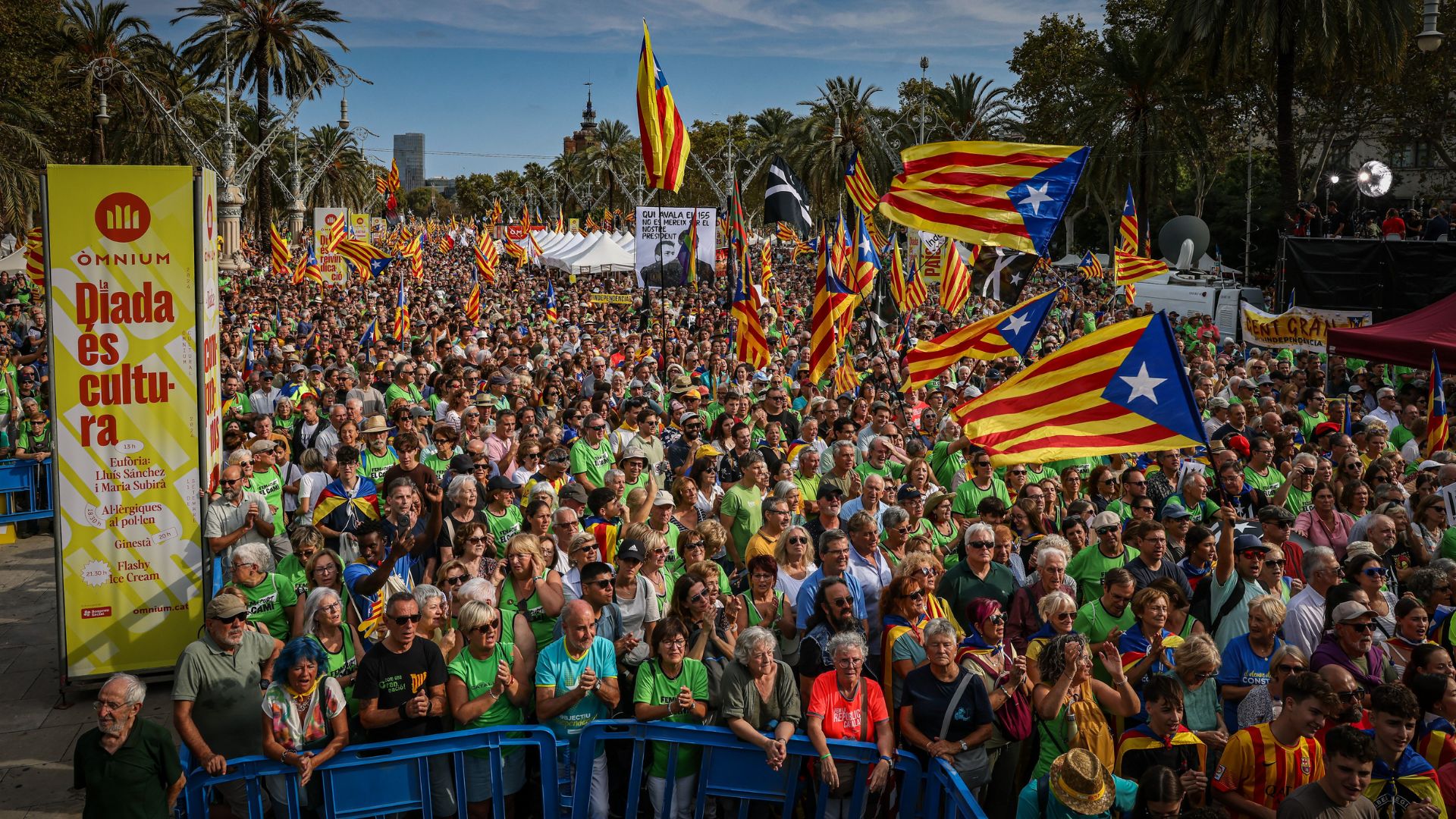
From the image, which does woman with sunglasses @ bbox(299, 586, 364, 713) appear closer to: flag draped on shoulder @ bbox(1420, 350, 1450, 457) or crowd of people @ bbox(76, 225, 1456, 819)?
crowd of people @ bbox(76, 225, 1456, 819)

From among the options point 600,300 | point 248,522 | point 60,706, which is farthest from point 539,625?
point 600,300

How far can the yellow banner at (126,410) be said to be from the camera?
780 centimetres

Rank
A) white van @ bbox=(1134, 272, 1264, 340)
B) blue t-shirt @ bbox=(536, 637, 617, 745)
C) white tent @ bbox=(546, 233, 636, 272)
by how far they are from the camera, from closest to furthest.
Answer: blue t-shirt @ bbox=(536, 637, 617, 745) → white van @ bbox=(1134, 272, 1264, 340) → white tent @ bbox=(546, 233, 636, 272)

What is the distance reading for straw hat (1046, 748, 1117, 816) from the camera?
4.65m

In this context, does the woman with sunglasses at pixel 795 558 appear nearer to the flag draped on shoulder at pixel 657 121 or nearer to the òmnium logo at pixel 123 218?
the òmnium logo at pixel 123 218

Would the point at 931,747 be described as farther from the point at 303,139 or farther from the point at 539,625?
the point at 303,139

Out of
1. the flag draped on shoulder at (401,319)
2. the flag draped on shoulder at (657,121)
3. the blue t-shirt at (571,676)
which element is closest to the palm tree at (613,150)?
the flag draped on shoulder at (401,319)

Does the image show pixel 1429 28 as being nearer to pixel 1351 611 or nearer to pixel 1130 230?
pixel 1130 230

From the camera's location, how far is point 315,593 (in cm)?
614

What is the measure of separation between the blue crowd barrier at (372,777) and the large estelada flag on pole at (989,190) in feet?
19.2

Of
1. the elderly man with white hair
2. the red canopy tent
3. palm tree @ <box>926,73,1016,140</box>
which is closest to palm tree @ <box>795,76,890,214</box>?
palm tree @ <box>926,73,1016,140</box>

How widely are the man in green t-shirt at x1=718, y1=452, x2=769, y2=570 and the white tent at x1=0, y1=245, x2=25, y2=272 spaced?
83.5ft

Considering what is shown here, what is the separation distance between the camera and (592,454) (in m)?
10.4

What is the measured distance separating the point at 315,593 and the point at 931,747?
11.0ft
